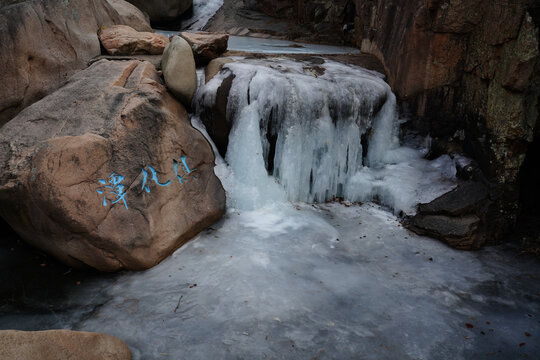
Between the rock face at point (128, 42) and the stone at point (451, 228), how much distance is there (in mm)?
4298

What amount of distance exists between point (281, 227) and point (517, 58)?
3021mm

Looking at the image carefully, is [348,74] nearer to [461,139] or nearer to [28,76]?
[461,139]

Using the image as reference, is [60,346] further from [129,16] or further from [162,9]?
[162,9]

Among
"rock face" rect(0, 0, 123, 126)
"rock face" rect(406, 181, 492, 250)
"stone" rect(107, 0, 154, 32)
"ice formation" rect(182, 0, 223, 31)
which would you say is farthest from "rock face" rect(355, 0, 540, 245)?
"ice formation" rect(182, 0, 223, 31)

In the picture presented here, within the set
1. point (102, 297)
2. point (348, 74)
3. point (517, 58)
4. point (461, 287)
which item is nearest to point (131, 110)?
point (102, 297)

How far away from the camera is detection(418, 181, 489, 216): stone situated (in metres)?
4.43

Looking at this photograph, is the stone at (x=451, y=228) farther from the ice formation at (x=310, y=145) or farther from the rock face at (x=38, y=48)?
the rock face at (x=38, y=48)

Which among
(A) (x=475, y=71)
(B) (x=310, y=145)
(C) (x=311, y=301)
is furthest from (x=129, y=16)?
(C) (x=311, y=301)

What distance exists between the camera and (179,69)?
490 cm

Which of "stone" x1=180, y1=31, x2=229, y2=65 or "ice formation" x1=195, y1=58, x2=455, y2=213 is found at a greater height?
"stone" x1=180, y1=31, x2=229, y2=65

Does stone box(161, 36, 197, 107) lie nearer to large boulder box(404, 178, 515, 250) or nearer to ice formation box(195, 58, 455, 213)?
ice formation box(195, 58, 455, 213)

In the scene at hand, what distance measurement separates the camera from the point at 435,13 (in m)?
4.88

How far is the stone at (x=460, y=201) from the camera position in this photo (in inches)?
175

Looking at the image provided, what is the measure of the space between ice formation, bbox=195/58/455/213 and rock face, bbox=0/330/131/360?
8.00 feet
